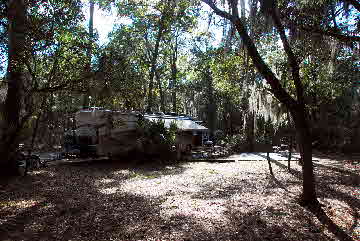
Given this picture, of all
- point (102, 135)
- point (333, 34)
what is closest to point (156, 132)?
point (102, 135)

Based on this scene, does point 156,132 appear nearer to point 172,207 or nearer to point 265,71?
point 172,207

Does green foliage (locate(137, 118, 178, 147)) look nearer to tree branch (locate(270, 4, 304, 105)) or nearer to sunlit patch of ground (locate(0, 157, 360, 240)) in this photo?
sunlit patch of ground (locate(0, 157, 360, 240))

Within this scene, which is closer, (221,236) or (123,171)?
(221,236)

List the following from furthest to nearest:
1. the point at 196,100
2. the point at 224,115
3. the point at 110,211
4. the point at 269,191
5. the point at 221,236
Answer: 1. the point at 196,100
2. the point at 224,115
3. the point at 269,191
4. the point at 110,211
5. the point at 221,236

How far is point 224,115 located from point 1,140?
26954 mm

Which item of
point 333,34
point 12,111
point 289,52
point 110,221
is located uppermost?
point 333,34

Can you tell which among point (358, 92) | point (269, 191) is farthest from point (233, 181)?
point (358, 92)

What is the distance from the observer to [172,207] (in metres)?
5.92

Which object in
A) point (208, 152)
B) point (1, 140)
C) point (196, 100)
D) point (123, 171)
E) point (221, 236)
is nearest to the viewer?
point (221, 236)

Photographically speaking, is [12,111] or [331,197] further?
[12,111]

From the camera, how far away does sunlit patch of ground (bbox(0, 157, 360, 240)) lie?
4.59 m

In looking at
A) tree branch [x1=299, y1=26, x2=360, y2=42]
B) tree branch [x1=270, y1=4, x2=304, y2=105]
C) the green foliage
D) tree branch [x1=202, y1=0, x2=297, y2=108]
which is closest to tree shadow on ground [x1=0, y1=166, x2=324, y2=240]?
tree branch [x1=202, y1=0, x2=297, y2=108]

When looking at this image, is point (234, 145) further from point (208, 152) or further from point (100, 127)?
point (100, 127)

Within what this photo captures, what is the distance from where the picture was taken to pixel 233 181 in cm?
897
